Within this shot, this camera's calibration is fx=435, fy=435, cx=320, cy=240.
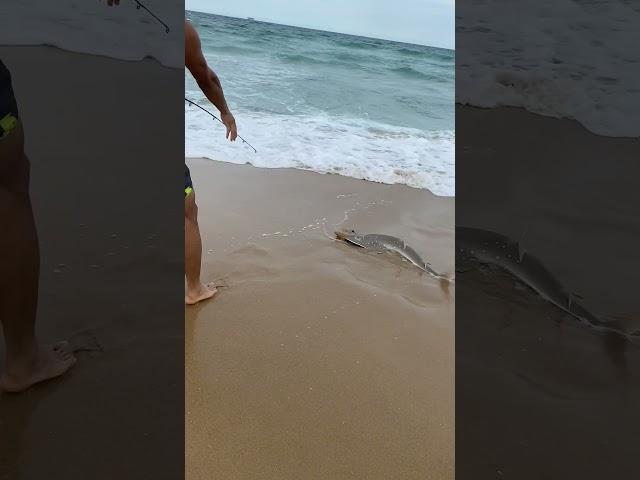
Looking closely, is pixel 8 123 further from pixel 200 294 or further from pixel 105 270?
pixel 200 294

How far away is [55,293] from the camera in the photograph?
667mm

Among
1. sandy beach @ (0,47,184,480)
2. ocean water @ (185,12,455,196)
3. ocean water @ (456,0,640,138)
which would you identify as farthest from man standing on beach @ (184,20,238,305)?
ocean water @ (185,12,455,196)

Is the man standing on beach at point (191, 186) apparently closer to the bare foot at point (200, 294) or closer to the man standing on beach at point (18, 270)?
the bare foot at point (200, 294)

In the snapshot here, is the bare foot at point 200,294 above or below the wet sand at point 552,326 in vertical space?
below

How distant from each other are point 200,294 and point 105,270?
106 centimetres

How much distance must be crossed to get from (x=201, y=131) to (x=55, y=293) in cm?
389

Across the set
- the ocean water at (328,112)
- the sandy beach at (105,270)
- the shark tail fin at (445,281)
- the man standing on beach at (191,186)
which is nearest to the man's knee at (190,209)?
the man standing on beach at (191,186)

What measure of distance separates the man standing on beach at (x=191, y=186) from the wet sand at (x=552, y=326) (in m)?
0.85

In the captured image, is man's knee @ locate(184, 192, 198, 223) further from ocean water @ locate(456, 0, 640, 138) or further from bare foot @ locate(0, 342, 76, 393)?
ocean water @ locate(456, 0, 640, 138)

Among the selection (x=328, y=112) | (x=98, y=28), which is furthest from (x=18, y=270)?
(x=328, y=112)

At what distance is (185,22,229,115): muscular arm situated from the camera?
1344 millimetres

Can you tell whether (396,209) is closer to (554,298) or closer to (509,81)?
(554,298)

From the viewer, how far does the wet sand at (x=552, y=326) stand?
1.03 metres

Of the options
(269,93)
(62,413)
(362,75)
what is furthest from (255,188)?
(362,75)
